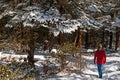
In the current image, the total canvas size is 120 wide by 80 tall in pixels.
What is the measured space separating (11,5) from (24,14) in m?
1.89

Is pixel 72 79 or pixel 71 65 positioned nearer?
pixel 72 79

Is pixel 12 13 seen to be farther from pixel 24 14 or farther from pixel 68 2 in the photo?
pixel 68 2

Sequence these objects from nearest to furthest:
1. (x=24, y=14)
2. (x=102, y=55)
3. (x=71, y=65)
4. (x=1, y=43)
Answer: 1. (x=1, y=43)
2. (x=24, y=14)
3. (x=102, y=55)
4. (x=71, y=65)

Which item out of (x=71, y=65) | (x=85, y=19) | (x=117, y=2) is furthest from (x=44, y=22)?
(x=117, y=2)

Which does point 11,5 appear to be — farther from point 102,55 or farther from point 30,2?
point 102,55

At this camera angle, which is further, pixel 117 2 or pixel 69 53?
pixel 117 2

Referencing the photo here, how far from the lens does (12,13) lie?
1528 centimetres

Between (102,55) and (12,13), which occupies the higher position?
(12,13)

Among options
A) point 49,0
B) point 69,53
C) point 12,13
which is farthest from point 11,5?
point 69,53

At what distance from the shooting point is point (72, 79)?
14.9 meters

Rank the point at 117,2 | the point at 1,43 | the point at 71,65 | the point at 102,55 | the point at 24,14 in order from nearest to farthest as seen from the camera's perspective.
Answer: the point at 1,43, the point at 24,14, the point at 102,55, the point at 71,65, the point at 117,2

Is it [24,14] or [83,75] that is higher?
[24,14]

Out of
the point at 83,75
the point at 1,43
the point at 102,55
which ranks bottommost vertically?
the point at 83,75

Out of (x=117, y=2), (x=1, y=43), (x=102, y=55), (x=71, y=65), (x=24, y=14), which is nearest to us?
(x=1, y=43)
